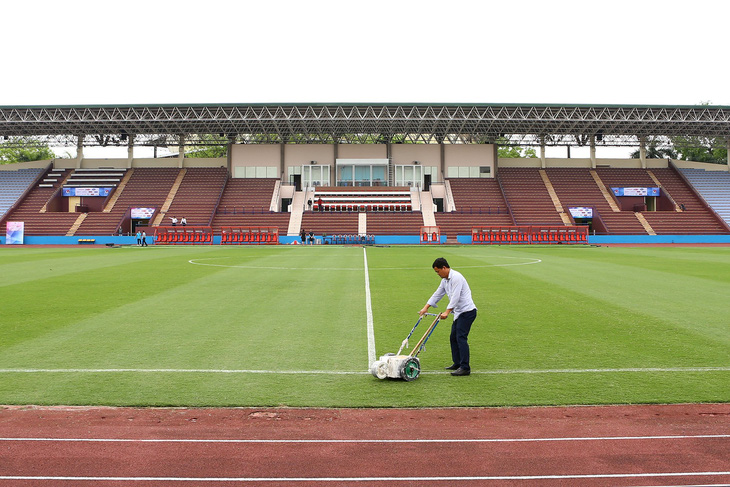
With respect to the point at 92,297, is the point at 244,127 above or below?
above

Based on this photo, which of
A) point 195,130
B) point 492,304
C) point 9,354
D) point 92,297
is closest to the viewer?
point 9,354

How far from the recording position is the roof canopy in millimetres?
59094

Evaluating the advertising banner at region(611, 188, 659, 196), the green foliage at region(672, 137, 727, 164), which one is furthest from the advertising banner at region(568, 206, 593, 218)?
the green foliage at region(672, 137, 727, 164)

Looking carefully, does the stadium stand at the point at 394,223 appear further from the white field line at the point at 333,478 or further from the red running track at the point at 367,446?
the white field line at the point at 333,478

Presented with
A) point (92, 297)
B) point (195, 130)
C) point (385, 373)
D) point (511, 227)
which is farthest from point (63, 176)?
point (385, 373)

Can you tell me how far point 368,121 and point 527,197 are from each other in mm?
20477

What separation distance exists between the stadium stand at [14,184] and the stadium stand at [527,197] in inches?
2210

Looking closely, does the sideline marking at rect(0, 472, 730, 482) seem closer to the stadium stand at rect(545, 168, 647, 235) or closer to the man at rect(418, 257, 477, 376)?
the man at rect(418, 257, 477, 376)

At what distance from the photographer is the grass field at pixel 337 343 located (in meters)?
7.13

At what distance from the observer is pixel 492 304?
46.4ft

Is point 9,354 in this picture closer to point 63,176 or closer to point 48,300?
point 48,300

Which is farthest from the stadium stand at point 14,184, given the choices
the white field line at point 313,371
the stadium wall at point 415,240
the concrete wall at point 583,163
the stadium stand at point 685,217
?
the stadium stand at point 685,217

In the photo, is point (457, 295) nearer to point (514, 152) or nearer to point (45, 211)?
point (45, 211)

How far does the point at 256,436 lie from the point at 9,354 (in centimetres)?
579
